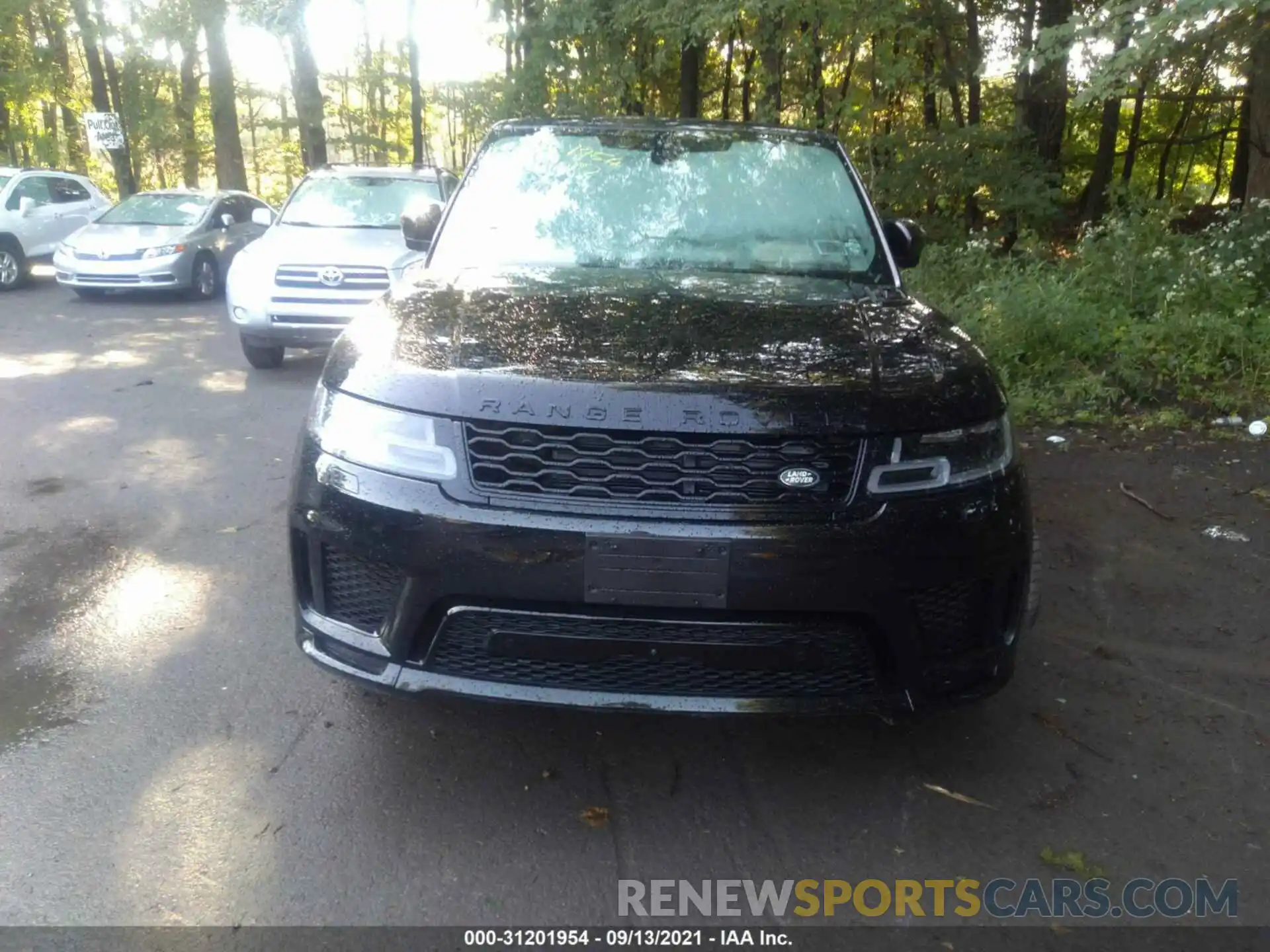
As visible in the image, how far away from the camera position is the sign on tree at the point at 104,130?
19141mm

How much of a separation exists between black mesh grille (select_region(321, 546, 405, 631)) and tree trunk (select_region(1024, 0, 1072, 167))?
11.2 m

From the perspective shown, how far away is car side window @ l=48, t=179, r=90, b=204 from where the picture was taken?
1554 centimetres

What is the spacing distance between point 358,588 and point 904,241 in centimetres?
252

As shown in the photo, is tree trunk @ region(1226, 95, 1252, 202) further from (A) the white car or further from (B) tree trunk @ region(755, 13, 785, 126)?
(A) the white car

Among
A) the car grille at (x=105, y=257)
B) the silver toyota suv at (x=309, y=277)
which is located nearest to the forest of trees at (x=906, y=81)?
the silver toyota suv at (x=309, y=277)

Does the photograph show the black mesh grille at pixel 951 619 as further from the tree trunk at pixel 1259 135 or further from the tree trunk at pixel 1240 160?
the tree trunk at pixel 1240 160

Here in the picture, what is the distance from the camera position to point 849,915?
2.53 meters

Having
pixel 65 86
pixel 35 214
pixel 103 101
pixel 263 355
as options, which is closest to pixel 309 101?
pixel 103 101

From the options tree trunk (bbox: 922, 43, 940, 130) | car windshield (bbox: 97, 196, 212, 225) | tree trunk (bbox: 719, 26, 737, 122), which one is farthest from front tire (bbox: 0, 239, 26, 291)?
tree trunk (bbox: 922, 43, 940, 130)

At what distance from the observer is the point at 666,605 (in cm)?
250

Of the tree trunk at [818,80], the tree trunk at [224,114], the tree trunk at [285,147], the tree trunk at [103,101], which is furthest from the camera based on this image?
the tree trunk at [285,147]

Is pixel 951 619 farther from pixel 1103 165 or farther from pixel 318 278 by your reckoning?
pixel 1103 165

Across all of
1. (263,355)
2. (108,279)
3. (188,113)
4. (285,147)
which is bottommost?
(263,355)

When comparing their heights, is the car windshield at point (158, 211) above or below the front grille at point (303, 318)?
above
